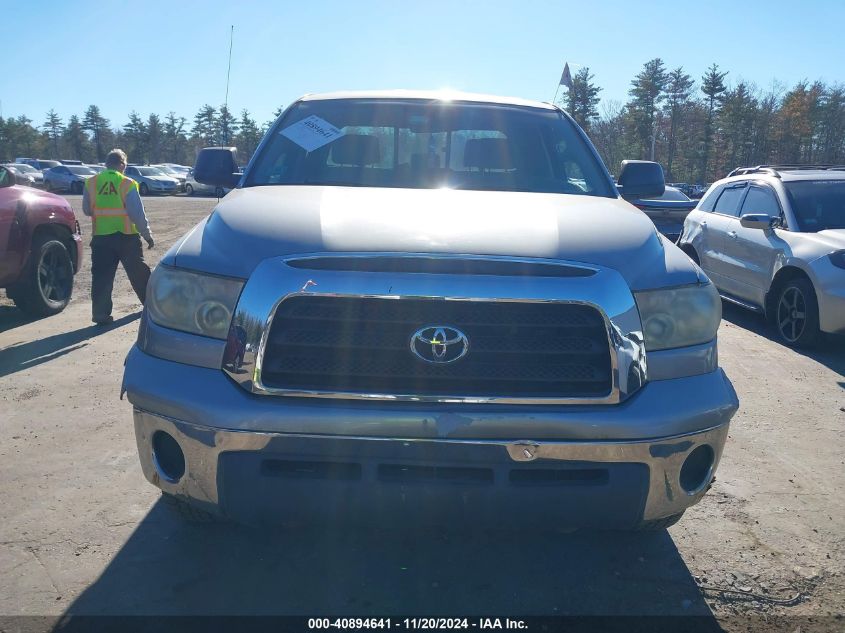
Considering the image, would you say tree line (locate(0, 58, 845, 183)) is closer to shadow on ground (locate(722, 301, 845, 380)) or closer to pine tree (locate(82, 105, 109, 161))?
pine tree (locate(82, 105, 109, 161))

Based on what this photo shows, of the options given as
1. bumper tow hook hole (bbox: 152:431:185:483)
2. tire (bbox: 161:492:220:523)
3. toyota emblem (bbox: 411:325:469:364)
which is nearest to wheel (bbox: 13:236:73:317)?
tire (bbox: 161:492:220:523)

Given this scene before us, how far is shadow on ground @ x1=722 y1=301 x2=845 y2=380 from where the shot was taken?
6.73m

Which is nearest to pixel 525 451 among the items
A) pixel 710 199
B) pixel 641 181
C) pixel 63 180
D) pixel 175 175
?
pixel 641 181

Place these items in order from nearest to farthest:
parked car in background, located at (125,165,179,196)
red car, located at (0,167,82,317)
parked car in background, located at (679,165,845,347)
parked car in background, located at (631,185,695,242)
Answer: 1. parked car in background, located at (679,165,845,347)
2. red car, located at (0,167,82,317)
3. parked car in background, located at (631,185,695,242)
4. parked car in background, located at (125,165,179,196)

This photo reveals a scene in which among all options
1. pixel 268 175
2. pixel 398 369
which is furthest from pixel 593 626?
pixel 268 175

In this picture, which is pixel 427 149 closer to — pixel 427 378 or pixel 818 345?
pixel 427 378

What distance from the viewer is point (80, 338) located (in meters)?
7.01

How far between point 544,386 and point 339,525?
0.85 metres

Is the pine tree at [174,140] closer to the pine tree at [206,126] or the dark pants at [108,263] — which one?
the pine tree at [206,126]

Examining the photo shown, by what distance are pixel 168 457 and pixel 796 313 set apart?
6.58m

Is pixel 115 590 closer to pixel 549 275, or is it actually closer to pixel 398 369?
pixel 398 369

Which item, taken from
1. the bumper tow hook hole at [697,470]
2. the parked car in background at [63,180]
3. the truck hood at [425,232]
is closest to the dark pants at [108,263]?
the truck hood at [425,232]

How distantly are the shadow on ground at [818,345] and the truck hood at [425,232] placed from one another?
13.7 ft

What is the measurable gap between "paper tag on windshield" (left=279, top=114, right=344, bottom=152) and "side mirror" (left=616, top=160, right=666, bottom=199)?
5.82 ft
